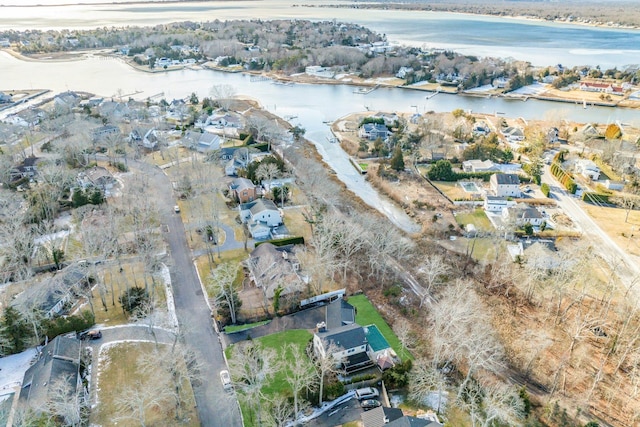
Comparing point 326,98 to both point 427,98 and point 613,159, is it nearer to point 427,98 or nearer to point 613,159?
point 427,98

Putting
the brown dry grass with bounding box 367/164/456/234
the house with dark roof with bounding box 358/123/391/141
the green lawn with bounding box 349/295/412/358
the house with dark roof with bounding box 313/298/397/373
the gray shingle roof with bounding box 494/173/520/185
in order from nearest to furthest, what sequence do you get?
the house with dark roof with bounding box 313/298/397/373 → the green lawn with bounding box 349/295/412/358 → the brown dry grass with bounding box 367/164/456/234 → the gray shingle roof with bounding box 494/173/520/185 → the house with dark roof with bounding box 358/123/391/141

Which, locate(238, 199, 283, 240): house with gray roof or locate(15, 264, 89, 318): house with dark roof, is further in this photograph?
locate(238, 199, 283, 240): house with gray roof

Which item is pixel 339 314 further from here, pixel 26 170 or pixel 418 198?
pixel 26 170

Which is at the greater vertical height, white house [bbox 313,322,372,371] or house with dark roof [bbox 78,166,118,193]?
house with dark roof [bbox 78,166,118,193]

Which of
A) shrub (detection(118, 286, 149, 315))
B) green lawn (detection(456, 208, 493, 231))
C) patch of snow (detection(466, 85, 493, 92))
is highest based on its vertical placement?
patch of snow (detection(466, 85, 493, 92))

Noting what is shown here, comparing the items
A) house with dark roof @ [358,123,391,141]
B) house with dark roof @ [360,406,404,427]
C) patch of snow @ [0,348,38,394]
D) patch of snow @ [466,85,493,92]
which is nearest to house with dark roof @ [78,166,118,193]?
patch of snow @ [0,348,38,394]

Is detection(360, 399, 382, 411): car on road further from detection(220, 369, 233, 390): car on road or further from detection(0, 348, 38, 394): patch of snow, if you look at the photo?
detection(0, 348, 38, 394): patch of snow

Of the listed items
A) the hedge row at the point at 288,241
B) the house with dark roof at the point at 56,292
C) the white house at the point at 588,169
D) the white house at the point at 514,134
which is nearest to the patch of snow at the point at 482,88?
the white house at the point at 514,134

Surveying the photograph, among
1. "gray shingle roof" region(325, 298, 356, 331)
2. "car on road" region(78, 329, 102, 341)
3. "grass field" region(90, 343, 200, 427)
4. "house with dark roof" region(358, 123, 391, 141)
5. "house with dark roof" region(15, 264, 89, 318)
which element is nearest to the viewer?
"grass field" region(90, 343, 200, 427)
